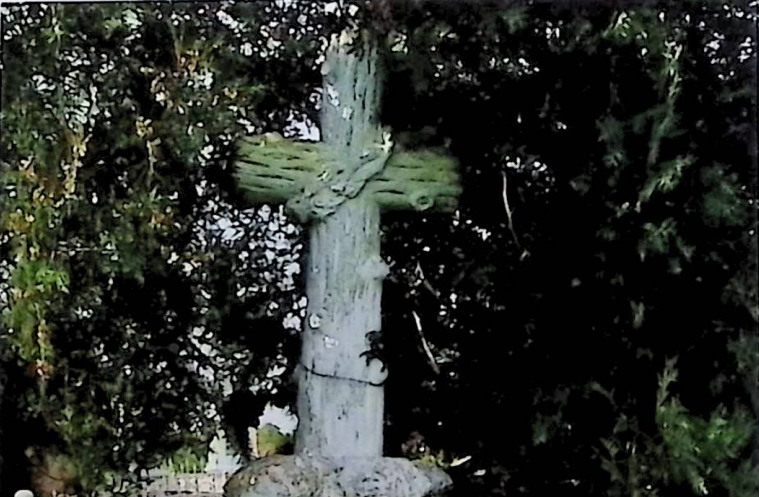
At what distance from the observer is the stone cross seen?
108 cm

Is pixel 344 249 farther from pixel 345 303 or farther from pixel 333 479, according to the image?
pixel 333 479

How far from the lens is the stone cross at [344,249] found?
108 cm

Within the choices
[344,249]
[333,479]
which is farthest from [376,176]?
[333,479]

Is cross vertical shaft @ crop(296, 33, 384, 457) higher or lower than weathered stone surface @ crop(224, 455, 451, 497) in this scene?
higher

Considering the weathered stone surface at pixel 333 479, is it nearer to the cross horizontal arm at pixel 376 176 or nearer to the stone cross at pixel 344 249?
the stone cross at pixel 344 249

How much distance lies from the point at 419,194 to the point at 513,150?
0.34 ft

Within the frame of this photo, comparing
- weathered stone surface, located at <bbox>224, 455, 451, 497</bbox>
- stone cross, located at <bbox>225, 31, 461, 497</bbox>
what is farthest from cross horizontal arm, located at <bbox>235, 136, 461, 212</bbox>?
weathered stone surface, located at <bbox>224, 455, 451, 497</bbox>

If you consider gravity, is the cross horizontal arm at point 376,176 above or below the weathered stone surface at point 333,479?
above

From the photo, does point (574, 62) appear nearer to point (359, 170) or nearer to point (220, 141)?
point (359, 170)

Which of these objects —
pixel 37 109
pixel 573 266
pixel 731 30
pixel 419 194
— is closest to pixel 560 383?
pixel 573 266

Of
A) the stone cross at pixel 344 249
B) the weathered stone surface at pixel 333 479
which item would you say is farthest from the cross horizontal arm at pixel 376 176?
the weathered stone surface at pixel 333 479

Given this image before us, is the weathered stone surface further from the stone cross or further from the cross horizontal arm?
the cross horizontal arm

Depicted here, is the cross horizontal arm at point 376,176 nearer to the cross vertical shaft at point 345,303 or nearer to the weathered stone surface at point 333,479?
the cross vertical shaft at point 345,303

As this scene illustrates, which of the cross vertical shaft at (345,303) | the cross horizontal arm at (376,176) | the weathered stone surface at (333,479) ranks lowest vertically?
the weathered stone surface at (333,479)
